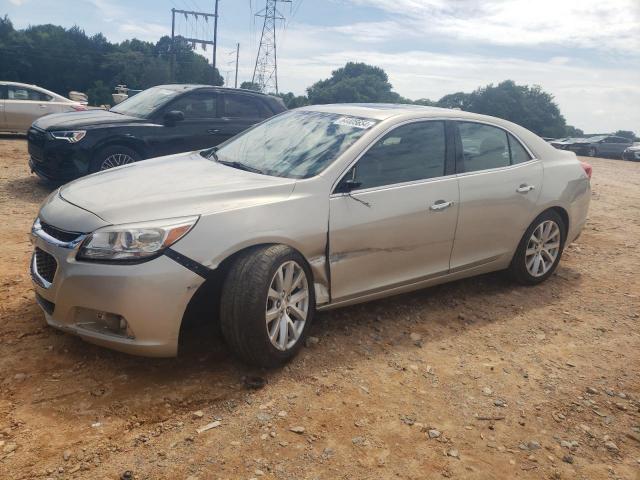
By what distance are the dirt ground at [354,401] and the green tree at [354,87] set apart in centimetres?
3703

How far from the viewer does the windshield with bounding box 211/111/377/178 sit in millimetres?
4078

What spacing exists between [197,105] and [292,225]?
5.90 meters

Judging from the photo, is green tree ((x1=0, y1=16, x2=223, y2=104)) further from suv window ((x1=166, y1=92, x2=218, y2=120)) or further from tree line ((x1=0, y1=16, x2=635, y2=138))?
suv window ((x1=166, y1=92, x2=218, y2=120))

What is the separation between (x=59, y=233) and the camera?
3.45 metres

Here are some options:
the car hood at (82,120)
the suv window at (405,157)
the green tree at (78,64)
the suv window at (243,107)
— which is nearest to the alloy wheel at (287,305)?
the suv window at (405,157)

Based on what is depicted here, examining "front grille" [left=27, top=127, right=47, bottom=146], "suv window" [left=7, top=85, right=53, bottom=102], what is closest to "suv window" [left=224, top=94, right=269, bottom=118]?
"front grille" [left=27, top=127, right=47, bottom=146]

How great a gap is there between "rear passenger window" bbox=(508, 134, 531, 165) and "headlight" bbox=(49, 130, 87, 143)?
222 inches

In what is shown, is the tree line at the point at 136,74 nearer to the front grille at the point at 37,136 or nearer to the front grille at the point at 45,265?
the front grille at the point at 37,136

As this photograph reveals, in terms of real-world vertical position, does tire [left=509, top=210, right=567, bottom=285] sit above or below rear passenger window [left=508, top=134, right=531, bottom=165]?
below

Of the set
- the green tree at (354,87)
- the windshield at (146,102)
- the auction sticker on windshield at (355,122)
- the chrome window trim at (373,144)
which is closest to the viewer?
the chrome window trim at (373,144)

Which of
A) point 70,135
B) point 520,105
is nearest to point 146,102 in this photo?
point 70,135

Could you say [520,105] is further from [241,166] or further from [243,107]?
[241,166]

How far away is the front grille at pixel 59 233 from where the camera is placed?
11.0 feet

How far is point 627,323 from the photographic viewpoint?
493 centimetres
